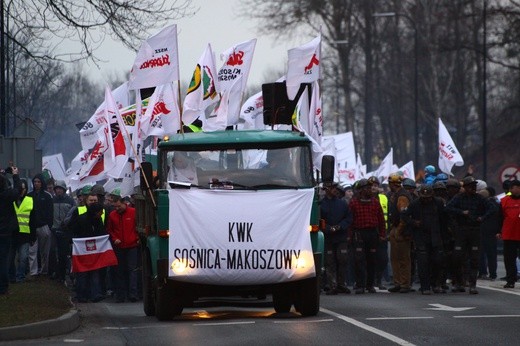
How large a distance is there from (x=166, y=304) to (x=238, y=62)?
10805 millimetres

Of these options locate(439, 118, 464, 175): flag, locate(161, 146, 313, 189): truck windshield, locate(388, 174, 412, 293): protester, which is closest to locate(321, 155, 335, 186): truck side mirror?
locate(161, 146, 313, 189): truck windshield

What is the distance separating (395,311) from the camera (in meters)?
21.1

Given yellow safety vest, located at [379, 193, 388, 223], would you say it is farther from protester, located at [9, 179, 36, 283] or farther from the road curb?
the road curb

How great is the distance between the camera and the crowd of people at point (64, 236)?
23516 millimetres

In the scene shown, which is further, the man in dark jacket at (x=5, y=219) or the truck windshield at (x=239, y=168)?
the man in dark jacket at (x=5, y=219)

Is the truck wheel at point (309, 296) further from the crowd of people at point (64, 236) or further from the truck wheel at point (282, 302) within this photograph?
the crowd of people at point (64, 236)

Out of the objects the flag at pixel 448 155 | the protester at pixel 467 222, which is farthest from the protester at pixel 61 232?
the flag at pixel 448 155

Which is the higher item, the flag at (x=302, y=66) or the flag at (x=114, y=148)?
the flag at (x=302, y=66)

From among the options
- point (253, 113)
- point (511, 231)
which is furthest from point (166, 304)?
point (253, 113)

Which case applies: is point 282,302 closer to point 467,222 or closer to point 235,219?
point 235,219

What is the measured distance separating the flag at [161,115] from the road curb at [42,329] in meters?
7.66

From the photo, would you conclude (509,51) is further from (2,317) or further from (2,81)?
(2,317)

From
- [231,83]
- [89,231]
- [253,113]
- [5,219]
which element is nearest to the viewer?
[5,219]

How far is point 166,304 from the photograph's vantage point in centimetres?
2020
